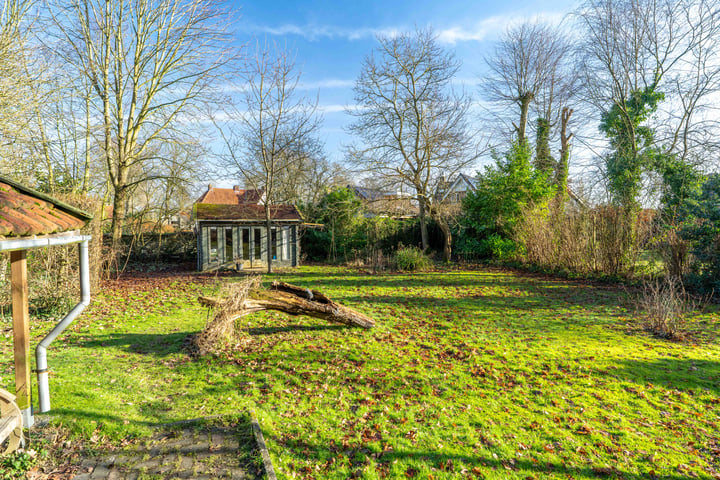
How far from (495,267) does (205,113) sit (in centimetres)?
1510

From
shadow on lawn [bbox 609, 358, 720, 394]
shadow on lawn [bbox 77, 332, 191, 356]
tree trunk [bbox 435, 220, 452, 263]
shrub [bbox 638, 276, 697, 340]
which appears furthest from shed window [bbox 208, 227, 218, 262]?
shrub [bbox 638, 276, 697, 340]

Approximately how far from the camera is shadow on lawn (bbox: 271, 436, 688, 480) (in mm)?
3252

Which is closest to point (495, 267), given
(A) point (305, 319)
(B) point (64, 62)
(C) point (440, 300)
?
(C) point (440, 300)

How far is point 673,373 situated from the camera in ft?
17.7

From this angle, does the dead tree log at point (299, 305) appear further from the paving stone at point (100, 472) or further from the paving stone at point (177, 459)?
the paving stone at point (100, 472)

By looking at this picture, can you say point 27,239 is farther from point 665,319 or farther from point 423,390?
point 665,319

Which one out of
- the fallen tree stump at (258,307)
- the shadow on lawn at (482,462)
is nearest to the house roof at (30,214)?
the shadow on lawn at (482,462)

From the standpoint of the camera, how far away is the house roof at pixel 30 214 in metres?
2.45

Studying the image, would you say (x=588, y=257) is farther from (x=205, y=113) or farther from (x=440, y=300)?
(x=205, y=113)

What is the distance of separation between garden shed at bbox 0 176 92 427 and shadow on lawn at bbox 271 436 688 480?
222cm

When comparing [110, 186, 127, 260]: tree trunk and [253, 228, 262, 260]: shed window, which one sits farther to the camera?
[253, 228, 262, 260]: shed window

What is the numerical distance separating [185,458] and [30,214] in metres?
2.38

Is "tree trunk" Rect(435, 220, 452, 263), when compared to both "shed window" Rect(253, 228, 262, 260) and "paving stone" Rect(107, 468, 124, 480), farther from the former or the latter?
"paving stone" Rect(107, 468, 124, 480)

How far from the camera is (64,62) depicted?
1387 centimetres
